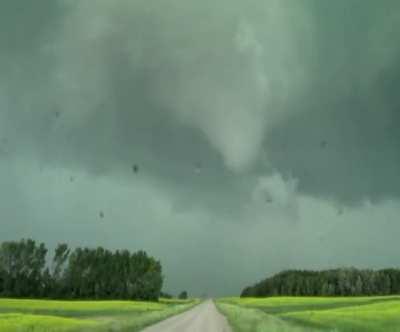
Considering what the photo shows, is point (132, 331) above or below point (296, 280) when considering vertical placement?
below

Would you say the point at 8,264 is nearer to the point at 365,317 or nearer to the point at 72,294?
the point at 72,294

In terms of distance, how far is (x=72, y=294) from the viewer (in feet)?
388

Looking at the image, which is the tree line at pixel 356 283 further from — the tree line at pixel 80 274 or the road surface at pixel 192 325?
the road surface at pixel 192 325

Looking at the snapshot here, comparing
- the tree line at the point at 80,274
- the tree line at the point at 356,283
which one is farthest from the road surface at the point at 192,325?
the tree line at the point at 356,283

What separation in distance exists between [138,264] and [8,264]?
38239mm

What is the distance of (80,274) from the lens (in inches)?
4943

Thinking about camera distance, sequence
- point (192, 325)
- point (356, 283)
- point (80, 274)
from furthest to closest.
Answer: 1. point (356, 283)
2. point (80, 274)
3. point (192, 325)

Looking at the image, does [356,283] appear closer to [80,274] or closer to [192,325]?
[80,274]

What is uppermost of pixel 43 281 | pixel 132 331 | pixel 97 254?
pixel 97 254

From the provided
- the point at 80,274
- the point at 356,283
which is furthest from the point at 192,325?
the point at 356,283

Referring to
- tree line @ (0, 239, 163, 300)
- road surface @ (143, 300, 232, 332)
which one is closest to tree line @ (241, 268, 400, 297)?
tree line @ (0, 239, 163, 300)

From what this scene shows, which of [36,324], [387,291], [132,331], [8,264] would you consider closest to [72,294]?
[8,264]

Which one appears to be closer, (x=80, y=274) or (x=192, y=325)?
(x=192, y=325)

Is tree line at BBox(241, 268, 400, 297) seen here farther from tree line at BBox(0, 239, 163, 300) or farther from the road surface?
the road surface
